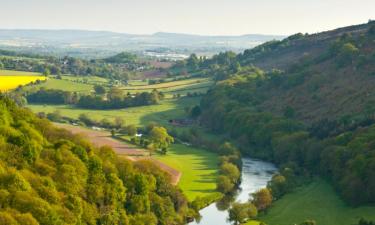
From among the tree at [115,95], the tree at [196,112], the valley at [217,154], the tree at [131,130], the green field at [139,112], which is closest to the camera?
the valley at [217,154]

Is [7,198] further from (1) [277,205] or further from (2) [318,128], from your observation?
(2) [318,128]

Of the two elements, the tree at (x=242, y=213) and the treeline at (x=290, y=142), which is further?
the treeline at (x=290, y=142)

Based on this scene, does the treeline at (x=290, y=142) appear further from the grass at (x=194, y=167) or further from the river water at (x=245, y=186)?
the grass at (x=194, y=167)

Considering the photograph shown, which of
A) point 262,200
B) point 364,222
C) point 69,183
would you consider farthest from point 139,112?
point 364,222

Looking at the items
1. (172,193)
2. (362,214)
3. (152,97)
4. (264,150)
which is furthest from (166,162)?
(152,97)

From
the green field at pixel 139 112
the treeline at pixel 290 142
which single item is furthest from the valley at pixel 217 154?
the green field at pixel 139 112
